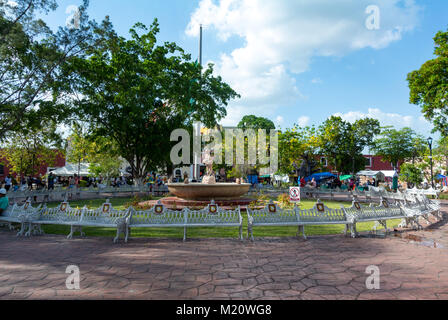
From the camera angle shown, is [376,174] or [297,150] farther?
[376,174]

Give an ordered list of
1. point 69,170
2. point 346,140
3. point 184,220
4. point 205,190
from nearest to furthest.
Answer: point 184,220 → point 205,190 → point 69,170 → point 346,140

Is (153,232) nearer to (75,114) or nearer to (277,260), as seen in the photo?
(277,260)

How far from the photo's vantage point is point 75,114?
1795 cm

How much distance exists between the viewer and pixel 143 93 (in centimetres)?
1739

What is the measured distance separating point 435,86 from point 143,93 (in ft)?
67.2

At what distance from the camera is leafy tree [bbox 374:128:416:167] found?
162 ft

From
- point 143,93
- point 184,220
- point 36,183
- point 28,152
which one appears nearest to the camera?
point 184,220

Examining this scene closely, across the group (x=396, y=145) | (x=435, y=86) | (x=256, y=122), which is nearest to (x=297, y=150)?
(x=435, y=86)

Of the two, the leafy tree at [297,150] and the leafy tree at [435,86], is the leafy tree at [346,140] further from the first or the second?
the leafy tree at [435,86]

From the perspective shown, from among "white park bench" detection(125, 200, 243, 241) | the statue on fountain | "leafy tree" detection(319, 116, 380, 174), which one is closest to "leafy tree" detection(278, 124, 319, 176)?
"leafy tree" detection(319, 116, 380, 174)

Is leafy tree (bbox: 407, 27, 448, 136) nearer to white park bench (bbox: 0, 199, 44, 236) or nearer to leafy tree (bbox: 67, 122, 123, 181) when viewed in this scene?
white park bench (bbox: 0, 199, 44, 236)

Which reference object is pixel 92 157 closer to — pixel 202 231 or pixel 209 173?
pixel 209 173

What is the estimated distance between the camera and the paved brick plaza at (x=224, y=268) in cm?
364
